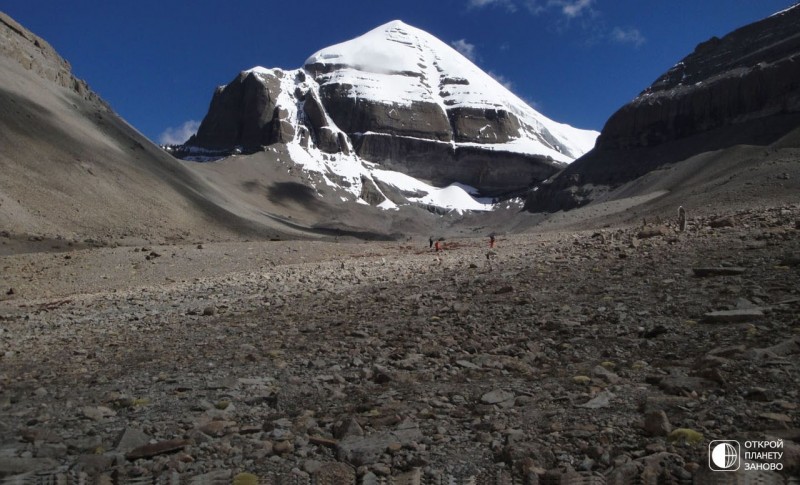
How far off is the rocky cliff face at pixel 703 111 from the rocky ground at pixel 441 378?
278 feet

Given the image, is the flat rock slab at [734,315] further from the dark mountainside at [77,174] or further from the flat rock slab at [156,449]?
the dark mountainside at [77,174]

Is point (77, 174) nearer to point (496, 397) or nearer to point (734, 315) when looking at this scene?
point (496, 397)

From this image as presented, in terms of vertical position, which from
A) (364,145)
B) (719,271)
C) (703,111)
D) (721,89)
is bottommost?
(719,271)

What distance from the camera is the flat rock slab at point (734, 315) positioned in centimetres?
713

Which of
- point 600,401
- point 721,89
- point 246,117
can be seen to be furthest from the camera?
point 246,117

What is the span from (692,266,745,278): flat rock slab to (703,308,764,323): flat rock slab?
7.93ft

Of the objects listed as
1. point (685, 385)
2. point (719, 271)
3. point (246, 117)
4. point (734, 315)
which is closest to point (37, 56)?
point (719, 271)

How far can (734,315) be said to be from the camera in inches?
285

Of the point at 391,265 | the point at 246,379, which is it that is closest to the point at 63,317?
the point at 246,379

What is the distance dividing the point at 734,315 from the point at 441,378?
3985 millimetres

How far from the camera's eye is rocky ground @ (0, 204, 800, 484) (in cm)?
437

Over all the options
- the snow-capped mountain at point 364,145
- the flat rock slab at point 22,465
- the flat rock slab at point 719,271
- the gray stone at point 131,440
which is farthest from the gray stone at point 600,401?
the snow-capped mountain at point 364,145

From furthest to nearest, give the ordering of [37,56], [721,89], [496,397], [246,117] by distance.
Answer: [246,117], [721,89], [37,56], [496,397]

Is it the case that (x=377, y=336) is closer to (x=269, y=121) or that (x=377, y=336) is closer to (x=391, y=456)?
(x=391, y=456)
